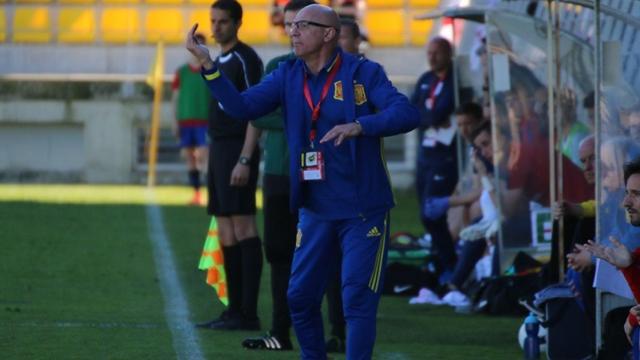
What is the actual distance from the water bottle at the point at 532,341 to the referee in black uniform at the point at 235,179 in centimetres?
179

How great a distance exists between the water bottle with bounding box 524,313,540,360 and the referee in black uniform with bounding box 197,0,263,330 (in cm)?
179

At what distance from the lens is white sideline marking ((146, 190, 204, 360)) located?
10.3 m

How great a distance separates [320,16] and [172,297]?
16.4 feet

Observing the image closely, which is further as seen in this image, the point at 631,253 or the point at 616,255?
the point at 631,253

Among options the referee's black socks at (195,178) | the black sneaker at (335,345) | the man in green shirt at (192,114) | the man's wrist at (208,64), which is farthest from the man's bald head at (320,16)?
the man in green shirt at (192,114)

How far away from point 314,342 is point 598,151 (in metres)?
2.14

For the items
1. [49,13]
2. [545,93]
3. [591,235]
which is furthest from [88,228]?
[49,13]

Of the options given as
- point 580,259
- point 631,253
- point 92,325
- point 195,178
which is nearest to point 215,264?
point 92,325

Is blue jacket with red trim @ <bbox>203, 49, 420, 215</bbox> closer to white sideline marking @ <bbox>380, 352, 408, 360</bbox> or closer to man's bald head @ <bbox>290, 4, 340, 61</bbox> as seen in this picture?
man's bald head @ <bbox>290, 4, 340, 61</bbox>

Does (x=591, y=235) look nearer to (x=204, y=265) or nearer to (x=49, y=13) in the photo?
(x=204, y=265)

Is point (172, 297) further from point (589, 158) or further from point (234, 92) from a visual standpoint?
point (234, 92)

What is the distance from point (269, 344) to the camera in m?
10.2

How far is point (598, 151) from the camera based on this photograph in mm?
9812

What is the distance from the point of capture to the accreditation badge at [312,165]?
27.8ft
